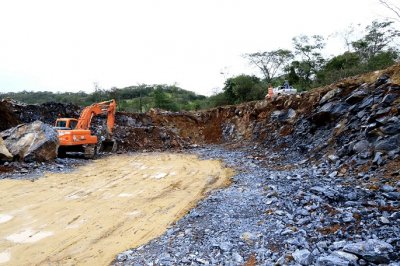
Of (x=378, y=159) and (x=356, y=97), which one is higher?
(x=356, y=97)

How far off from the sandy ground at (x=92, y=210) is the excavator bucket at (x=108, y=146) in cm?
579

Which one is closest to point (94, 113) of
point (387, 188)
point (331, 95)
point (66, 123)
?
point (66, 123)

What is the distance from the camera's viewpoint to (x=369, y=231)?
4191 mm

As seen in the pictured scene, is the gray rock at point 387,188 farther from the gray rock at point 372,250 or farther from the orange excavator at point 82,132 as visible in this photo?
the orange excavator at point 82,132

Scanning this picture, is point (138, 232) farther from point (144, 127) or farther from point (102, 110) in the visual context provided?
point (144, 127)

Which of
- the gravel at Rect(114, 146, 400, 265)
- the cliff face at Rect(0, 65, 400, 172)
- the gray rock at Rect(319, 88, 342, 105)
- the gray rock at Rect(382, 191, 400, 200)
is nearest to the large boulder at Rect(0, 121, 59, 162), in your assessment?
the cliff face at Rect(0, 65, 400, 172)

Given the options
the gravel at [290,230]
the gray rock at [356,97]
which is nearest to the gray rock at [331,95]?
the gray rock at [356,97]

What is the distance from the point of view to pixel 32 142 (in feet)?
39.2

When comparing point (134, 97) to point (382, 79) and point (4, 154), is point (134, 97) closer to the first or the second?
point (4, 154)

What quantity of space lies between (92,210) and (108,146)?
1104cm

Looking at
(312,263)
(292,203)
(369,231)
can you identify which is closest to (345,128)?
(292,203)

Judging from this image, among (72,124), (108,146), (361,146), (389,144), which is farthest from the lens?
(108,146)

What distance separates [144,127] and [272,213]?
15366 millimetres

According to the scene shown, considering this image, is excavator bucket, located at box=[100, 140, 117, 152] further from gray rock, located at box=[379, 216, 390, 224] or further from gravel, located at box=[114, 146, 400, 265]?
gray rock, located at box=[379, 216, 390, 224]
